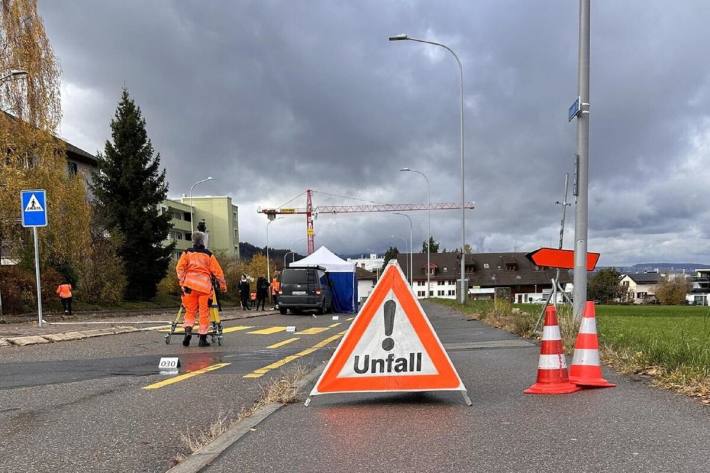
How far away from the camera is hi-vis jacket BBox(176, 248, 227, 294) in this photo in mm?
9992

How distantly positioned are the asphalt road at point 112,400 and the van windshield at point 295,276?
47.3 feet

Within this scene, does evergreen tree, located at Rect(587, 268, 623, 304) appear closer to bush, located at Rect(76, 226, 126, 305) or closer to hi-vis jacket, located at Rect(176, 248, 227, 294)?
bush, located at Rect(76, 226, 126, 305)

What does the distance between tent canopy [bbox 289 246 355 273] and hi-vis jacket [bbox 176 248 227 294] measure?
1738 centimetres

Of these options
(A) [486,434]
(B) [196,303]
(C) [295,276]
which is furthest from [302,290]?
(A) [486,434]

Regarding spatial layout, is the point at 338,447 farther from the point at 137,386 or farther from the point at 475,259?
the point at 475,259

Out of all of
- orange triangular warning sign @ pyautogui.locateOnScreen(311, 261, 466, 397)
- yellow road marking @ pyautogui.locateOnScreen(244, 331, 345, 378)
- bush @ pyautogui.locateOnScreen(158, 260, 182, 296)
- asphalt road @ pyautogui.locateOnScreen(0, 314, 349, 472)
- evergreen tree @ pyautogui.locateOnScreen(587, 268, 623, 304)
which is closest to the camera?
asphalt road @ pyautogui.locateOnScreen(0, 314, 349, 472)

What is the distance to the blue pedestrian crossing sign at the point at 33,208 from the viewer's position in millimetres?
14779

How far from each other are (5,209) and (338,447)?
73.8 ft

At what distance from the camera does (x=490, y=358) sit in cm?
839

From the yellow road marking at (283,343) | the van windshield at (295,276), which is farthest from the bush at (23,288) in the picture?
the yellow road marking at (283,343)

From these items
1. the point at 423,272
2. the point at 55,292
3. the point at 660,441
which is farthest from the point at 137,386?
the point at 423,272

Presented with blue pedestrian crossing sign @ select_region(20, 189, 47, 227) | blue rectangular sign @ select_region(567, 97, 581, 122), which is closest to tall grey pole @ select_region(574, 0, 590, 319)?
blue rectangular sign @ select_region(567, 97, 581, 122)

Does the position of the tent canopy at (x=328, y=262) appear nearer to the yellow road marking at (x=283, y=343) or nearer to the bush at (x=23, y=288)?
the bush at (x=23, y=288)

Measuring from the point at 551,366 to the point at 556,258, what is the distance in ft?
13.8
